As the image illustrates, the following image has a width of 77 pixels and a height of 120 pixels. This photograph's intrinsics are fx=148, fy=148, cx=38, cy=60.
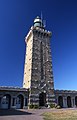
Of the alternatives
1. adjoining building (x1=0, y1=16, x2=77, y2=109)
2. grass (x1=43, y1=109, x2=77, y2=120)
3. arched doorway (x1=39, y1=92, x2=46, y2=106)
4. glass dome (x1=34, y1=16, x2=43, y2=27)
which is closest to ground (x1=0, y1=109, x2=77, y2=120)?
grass (x1=43, y1=109, x2=77, y2=120)

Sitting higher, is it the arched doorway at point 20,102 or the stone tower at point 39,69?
the stone tower at point 39,69

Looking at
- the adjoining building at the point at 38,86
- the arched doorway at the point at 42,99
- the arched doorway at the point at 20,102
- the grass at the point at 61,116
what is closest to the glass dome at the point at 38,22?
the adjoining building at the point at 38,86

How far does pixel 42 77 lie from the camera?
4447 centimetres

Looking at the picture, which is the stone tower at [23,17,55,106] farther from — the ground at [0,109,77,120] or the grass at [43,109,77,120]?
the grass at [43,109,77,120]

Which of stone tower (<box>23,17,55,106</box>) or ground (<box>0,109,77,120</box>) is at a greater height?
stone tower (<box>23,17,55,106</box>)

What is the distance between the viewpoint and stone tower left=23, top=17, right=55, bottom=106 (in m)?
41.9

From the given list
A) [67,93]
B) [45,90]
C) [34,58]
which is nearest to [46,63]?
[34,58]

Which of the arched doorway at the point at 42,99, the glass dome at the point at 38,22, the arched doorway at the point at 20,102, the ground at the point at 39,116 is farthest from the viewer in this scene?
the glass dome at the point at 38,22

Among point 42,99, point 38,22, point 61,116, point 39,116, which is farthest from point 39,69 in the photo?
point 61,116

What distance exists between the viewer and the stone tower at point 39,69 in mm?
41938

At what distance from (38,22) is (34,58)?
15.9 m

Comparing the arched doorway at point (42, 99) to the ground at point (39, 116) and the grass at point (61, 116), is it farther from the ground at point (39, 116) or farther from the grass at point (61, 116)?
the grass at point (61, 116)

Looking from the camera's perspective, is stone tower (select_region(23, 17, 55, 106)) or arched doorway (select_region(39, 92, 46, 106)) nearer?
stone tower (select_region(23, 17, 55, 106))

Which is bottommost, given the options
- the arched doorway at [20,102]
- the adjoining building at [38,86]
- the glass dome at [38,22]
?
the arched doorway at [20,102]
